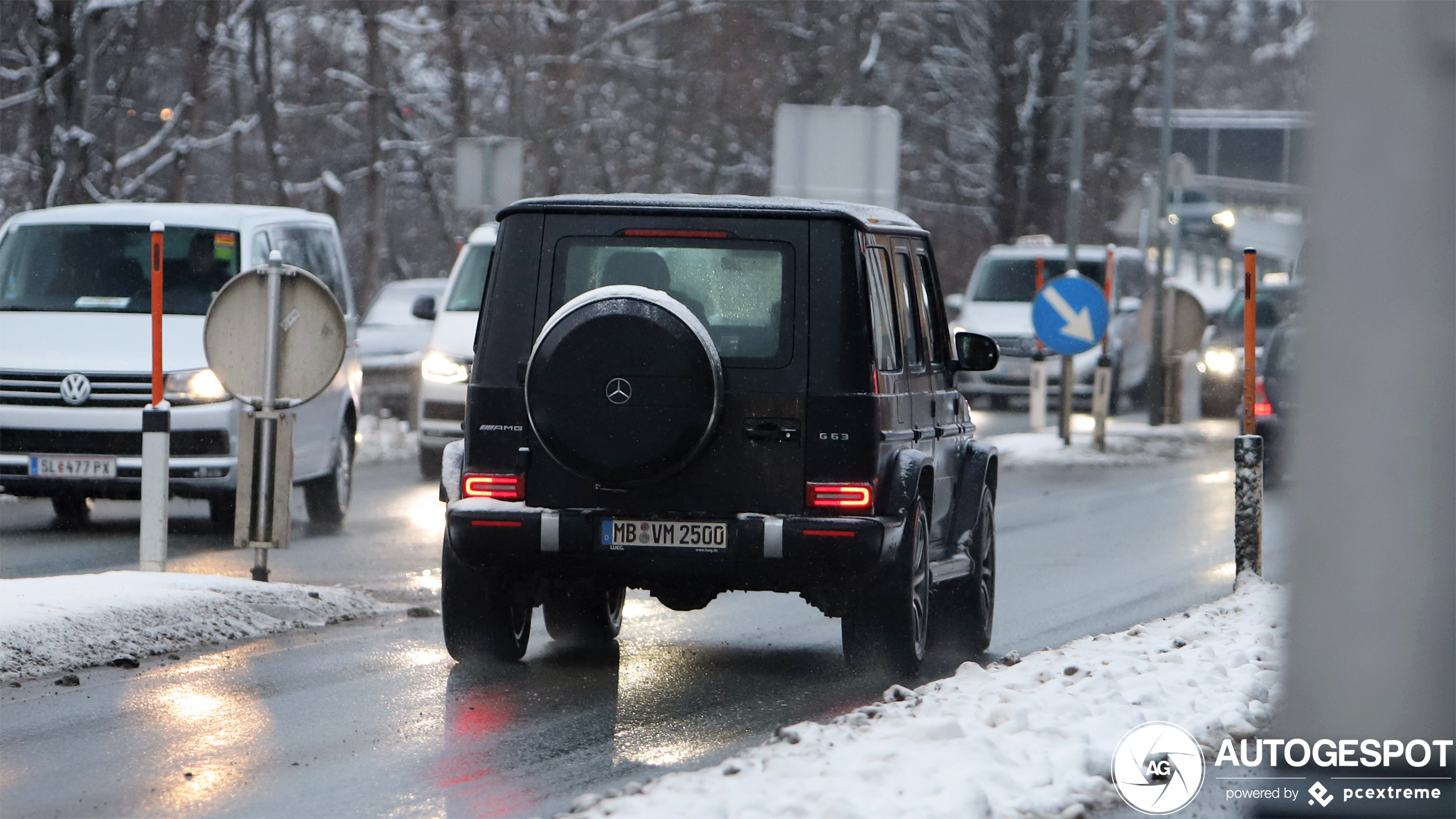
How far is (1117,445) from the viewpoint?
2308cm

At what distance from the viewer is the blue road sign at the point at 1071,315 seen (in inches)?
814

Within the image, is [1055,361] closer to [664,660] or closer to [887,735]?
[664,660]

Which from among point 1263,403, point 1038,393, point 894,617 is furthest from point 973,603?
point 1038,393

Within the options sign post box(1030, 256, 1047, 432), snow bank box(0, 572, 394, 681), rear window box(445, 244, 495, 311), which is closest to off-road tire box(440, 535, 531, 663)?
snow bank box(0, 572, 394, 681)

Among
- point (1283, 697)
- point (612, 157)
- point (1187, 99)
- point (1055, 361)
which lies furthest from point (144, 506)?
point (1187, 99)

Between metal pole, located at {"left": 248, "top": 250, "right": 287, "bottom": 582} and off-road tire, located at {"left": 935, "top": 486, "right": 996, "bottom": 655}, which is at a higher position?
metal pole, located at {"left": 248, "top": 250, "right": 287, "bottom": 582}

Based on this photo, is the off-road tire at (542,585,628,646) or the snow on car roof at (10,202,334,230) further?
the snow on car roof at (10,202,334,230)

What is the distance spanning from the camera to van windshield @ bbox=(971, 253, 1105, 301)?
96.9 ft

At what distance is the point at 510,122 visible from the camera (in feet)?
106

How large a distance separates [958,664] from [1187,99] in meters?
51.3

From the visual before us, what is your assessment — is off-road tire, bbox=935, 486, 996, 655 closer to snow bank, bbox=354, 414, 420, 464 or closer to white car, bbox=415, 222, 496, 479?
white car, bbox=415, 222, 496, 479

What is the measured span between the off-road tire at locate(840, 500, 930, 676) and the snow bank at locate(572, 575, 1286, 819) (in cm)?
43

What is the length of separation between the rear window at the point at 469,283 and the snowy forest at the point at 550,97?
524 cm

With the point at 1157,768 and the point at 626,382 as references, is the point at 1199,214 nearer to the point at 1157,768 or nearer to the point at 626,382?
the point at 626,382
